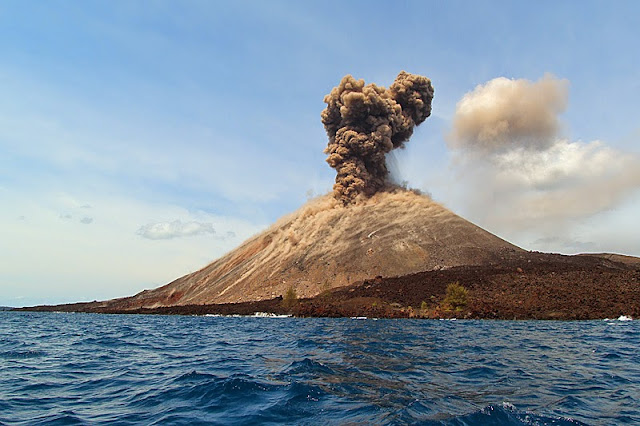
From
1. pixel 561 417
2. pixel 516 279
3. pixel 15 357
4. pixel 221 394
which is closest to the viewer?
pixel 561 417

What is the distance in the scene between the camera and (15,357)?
2136cm

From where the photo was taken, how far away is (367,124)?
13525cm

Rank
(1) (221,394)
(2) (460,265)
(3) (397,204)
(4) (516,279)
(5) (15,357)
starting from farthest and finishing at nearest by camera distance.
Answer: (3) (397,204), (2) (460,265), (4) (516,279), (5) (15,357), (1) (221,394)

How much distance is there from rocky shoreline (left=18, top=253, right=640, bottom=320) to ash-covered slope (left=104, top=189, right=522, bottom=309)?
9363 millimetres

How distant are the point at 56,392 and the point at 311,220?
444ft

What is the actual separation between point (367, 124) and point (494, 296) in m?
68.4

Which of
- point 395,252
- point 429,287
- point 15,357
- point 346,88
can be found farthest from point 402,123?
point 15,357

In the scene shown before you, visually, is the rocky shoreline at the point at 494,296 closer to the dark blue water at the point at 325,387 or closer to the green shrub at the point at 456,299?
the green shrub at the point at 456,299

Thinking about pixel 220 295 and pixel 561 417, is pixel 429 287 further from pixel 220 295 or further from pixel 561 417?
pixel 561 417

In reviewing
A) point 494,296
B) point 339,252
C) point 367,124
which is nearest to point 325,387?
point 494,296

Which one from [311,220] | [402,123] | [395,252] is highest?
[402,123]

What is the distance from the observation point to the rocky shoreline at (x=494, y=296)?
2923 inches

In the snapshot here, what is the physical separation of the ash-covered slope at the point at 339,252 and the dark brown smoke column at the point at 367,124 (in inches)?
300

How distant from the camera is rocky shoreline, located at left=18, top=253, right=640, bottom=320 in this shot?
244 ft
